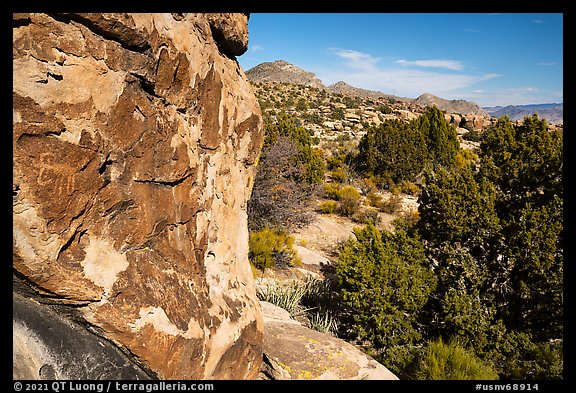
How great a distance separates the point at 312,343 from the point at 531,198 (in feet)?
15.1

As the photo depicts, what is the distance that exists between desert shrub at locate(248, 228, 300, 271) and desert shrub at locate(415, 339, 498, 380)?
171 inches

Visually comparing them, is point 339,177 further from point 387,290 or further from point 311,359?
point 311,359

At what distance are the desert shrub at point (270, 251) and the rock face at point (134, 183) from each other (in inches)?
214

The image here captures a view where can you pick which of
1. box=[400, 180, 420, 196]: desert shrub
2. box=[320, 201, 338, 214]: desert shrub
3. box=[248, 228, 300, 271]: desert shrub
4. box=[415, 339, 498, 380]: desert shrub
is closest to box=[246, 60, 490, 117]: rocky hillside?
box=[400, 180, 420, 196]: desert shrub

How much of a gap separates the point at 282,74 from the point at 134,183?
236 ft

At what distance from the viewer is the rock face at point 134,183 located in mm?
1969

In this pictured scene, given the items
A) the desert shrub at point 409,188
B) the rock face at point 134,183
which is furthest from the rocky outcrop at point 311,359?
the desert shrub at point 409,188

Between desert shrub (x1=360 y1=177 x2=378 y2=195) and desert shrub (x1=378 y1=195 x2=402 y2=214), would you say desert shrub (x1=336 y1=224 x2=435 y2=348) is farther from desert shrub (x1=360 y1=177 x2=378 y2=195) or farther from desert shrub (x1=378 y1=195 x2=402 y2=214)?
desert shrub (x1=360 y1=177 x2=378 y2=195)

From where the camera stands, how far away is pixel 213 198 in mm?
3396

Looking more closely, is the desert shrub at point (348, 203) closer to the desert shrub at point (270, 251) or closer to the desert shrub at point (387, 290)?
the desert shrub at point (270, 251)

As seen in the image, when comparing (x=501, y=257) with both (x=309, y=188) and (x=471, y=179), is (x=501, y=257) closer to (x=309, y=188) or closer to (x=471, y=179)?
(x=471, y=179)

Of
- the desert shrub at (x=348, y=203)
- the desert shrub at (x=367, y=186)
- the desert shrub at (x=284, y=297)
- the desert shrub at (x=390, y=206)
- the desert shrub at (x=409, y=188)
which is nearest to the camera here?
the desert shrub at (x=284, y=297)
